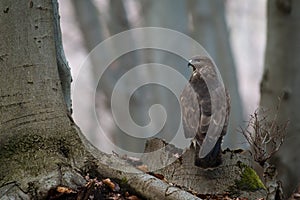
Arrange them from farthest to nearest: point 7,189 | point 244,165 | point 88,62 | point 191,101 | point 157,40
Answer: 1. point 88,62
2. point 157,40
3. point 191,101
4. point 244,165
5. point 7,189

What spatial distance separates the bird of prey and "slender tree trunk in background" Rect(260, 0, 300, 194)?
4.46ft

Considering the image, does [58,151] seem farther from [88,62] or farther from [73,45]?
[73,45]

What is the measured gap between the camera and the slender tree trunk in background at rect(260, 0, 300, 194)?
340 centimetres

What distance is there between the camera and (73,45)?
928 centimetres

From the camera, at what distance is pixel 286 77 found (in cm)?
345

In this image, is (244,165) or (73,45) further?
(73,45)

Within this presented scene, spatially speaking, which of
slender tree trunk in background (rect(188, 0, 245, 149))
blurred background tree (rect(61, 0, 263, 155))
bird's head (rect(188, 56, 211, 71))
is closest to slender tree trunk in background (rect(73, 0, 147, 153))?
blurred background tree (rect(61, 0, 263, 155))

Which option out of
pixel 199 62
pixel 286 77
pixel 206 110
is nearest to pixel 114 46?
pixel 286 77

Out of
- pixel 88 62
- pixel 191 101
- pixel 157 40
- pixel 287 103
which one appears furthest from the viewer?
pixel 88 62

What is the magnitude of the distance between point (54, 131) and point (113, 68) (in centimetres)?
564

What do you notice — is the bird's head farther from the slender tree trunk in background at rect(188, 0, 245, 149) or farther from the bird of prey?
the slender tree trunk in background at rect(188, 0, 245, 149)

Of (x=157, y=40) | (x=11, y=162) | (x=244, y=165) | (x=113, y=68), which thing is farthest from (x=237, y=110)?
(x=11, y=162)

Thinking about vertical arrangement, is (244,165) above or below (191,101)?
below

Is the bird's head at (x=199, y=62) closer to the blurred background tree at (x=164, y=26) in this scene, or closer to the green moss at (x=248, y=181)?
the green moss at (x=248, y=181)
